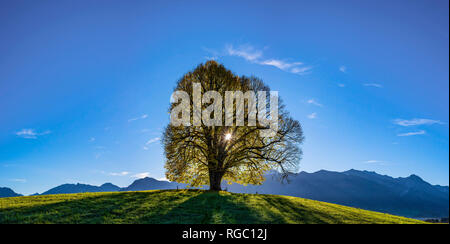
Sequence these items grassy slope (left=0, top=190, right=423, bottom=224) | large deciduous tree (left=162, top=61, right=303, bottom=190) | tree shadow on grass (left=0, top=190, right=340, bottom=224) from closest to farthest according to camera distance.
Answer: tree shadow on grass (left=0, top=190, right=340, bottom=224) < grassy slope (left=0, top=190, right=423, bottom=224) < large deciduous tree (left=162, top=61, right=303, bottom=190)

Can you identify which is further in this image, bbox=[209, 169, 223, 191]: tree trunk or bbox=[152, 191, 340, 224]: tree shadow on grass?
bbox=[209, 169, 223, 191]: tree trunk

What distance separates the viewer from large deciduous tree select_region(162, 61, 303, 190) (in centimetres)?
3200

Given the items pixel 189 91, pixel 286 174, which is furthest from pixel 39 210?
pixel 286 174

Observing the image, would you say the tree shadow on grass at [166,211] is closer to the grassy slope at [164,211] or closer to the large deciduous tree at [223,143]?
the grassy slope at [164,211]

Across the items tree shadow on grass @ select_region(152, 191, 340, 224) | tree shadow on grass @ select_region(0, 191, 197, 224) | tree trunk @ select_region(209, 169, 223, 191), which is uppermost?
tree trunk @ select_region(209, 169, 223, 191)

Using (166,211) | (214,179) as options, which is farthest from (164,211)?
(214,179)

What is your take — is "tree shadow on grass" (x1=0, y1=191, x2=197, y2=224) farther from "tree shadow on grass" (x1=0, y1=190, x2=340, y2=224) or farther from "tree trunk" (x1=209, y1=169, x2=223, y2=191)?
"tree trunk" (x1=209, y1=169, x2=223, y2=191)

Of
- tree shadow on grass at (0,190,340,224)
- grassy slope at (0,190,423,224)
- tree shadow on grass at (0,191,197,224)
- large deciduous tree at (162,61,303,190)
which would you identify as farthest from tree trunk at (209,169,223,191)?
tree shadow on grass at (0,191,197,224)

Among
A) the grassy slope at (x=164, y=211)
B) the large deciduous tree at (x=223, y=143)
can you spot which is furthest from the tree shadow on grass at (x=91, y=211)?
the large deciduous tree at (x=223, y=143)

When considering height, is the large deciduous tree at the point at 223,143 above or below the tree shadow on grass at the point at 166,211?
above

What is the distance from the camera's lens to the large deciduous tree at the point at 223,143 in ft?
105
